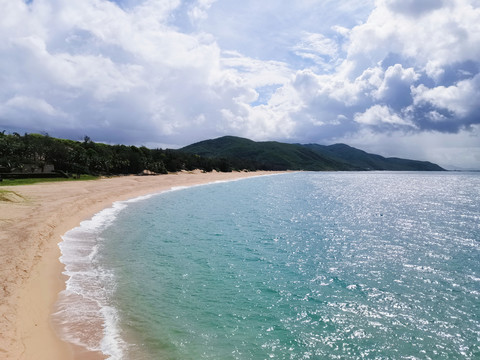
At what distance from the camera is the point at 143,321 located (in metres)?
10.2

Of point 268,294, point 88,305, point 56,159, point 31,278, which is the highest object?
point 56,159

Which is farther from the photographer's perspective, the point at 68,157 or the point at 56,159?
the point at 68,157

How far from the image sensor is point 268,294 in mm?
12719

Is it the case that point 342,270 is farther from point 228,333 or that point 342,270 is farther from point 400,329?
point 228,333

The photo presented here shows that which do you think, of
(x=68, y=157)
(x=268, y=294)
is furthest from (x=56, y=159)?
(x=268, y=294)

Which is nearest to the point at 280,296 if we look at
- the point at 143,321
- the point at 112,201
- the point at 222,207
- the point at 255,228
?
the point at 143,321

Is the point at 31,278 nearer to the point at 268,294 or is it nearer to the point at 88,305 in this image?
the point at 88,305

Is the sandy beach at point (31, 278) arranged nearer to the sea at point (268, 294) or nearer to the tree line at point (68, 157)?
the sea at point (268, 294)

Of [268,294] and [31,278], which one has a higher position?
[31,278]

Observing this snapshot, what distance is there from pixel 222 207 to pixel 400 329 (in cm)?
3134

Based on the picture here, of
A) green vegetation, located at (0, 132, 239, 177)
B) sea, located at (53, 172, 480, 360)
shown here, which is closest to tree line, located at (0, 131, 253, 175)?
green vegetation, located at (0, 132, 239, 177)

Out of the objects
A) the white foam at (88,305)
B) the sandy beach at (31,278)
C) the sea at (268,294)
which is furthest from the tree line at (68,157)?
the white foam at (88,305)

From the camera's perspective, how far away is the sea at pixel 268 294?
29.4 feet

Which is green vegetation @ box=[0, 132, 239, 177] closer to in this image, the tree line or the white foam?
the tree line
